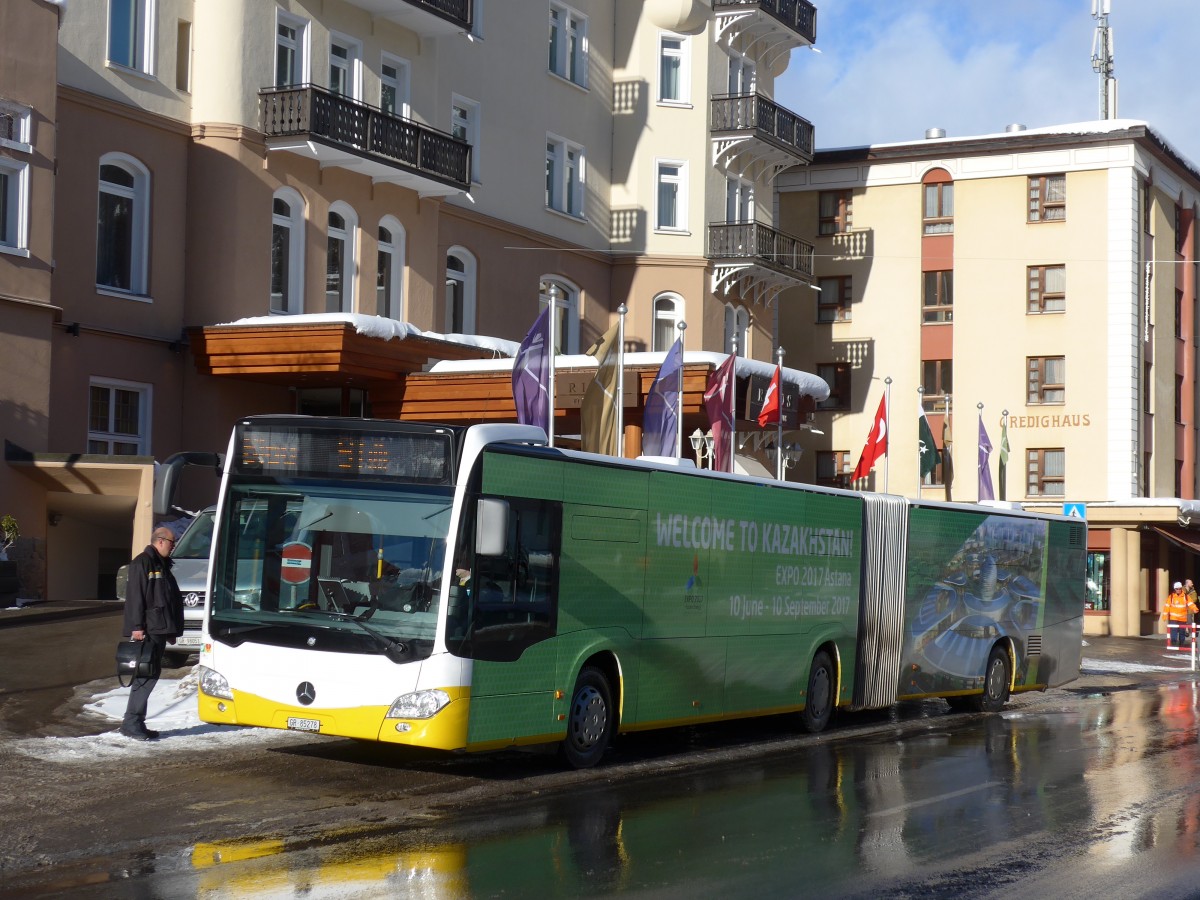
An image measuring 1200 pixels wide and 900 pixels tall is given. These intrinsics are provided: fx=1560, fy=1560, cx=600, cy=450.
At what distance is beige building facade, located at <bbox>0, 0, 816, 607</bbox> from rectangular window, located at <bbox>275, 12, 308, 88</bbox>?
0.15 feet

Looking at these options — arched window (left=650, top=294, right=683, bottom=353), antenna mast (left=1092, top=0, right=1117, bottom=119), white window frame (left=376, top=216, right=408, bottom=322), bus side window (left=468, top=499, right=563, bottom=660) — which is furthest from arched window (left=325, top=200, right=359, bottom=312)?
antenna mast (left=1092, top=0, right=1117, bottom=119)

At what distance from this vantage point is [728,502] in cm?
1602

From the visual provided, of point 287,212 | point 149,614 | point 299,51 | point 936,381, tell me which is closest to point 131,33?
point 299,51

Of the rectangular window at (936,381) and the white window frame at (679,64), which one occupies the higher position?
the white window frame at (679,64)

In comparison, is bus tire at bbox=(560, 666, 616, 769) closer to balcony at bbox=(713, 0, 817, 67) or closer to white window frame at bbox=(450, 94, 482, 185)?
white window frame at bbox=(450, 94, 482, 185)

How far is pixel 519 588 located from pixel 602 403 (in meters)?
12.3

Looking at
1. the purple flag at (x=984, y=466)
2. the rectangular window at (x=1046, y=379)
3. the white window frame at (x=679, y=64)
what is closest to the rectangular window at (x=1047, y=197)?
the rectangular window at (x=1046, y=379)

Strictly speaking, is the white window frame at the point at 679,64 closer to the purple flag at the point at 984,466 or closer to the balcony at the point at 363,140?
the balcony at the point at 363,140

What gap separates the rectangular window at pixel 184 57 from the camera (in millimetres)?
29031

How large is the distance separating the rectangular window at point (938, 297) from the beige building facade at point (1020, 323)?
0.06 m

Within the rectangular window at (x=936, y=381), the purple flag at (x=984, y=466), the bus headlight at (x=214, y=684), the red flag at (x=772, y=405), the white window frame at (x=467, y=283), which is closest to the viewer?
the bus headlight at (x=214, y=684)

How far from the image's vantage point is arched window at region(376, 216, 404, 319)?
109 feet

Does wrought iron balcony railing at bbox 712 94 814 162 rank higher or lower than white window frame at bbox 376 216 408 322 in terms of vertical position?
higher

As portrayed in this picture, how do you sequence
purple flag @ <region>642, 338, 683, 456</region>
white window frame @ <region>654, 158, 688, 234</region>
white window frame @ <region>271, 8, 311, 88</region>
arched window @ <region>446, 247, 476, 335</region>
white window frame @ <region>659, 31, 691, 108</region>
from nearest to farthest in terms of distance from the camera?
1. purple flag @ <region>642, 338, 683, 456</region>
2. white window frame @ <region>271, 8, 311, 88</region>
3. arched window @ <region>446, 247, 476, 335</region>
4. white window frame @ <region>654, 158, 688, 234</region>
5. white window frame @ <region>659, 31, 691, 108</region>
